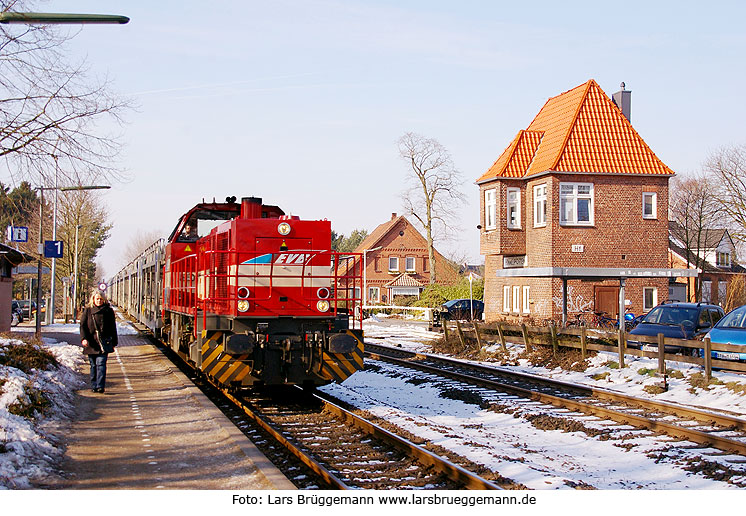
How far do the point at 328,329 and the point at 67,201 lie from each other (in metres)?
37.1

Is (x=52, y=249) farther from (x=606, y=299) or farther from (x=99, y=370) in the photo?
(x=606, y=299)

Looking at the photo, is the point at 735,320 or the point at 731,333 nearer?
the point at 731,333

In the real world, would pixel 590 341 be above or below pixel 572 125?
below

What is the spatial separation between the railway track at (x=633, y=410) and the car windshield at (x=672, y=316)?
18.3 ft

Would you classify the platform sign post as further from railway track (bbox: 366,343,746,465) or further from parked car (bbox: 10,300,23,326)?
parked car (bbox: 10,300,23,326)

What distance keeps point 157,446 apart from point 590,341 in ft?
45.6

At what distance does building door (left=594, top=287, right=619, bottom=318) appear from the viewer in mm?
30906

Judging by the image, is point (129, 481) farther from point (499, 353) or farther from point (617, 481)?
point (499, 353)

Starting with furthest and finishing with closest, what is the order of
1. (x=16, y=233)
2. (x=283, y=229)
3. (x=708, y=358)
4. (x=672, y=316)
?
1. (x=16, y=233)
2. (x=672, y=316)
3. (x=708, y=358)
4. (x=283, y=229)

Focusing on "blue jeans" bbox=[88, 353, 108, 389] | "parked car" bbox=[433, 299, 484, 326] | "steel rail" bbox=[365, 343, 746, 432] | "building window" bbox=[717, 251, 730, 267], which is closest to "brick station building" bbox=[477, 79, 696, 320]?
"parked car" bbox=[433, 299, 484, 326]

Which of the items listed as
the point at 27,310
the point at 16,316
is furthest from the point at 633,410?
the point at 27,310

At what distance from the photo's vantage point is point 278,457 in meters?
8.31

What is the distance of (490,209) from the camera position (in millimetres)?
32969

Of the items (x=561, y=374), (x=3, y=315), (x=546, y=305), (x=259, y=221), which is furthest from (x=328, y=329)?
(x=546, y=305)
